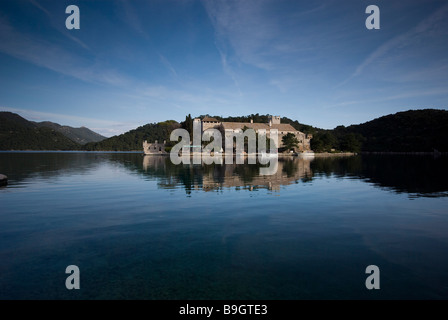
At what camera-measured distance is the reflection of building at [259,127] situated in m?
109

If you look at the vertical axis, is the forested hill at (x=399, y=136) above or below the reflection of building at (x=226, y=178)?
above

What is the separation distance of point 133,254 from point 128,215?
490 centimetres

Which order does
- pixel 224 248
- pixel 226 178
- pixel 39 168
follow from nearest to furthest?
pixel 224 248
pixel 226 178
pixel 39 168

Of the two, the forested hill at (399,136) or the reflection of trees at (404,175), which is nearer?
the reflection of trees at (404,175)

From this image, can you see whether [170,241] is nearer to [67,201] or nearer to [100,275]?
[100,275]

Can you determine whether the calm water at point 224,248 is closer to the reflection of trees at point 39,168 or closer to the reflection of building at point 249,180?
the reflection of building at point 249,180

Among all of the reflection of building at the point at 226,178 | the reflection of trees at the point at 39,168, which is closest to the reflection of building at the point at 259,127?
the reflection of trees at the point at 39,168

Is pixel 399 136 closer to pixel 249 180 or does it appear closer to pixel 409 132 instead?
pixel 409 132

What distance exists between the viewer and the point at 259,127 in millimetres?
114375

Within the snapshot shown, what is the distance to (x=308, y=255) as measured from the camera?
699 centimetres

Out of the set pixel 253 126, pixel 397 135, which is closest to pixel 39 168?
pixel 253 126

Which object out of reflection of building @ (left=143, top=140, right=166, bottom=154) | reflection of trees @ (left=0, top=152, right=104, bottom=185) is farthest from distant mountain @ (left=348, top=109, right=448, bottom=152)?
reflection of trees @ (left=0, top=152, right=104, bottom=185)

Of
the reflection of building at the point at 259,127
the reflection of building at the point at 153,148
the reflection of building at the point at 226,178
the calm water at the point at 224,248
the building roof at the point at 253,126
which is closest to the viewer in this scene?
the calm water at the point at 224,248

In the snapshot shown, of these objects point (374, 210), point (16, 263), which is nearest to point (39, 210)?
point (16, 263)
